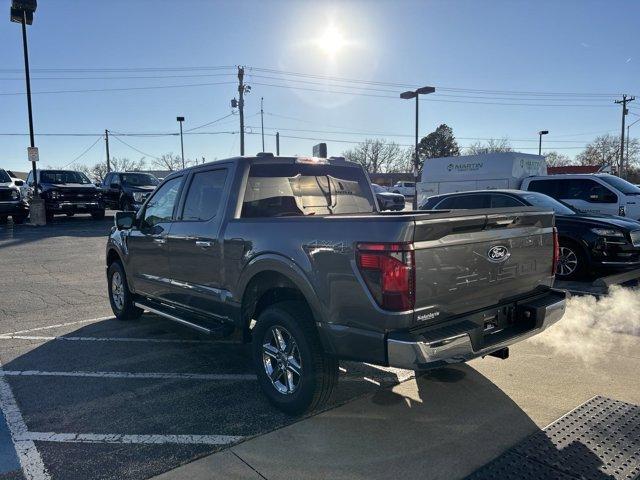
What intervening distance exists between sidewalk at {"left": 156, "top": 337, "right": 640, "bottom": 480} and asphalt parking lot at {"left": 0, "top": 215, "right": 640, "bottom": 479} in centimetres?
1

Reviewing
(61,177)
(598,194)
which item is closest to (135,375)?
(598,194)

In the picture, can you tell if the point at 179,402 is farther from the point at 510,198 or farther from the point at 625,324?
the point at 510,198

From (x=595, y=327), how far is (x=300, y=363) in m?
3.97

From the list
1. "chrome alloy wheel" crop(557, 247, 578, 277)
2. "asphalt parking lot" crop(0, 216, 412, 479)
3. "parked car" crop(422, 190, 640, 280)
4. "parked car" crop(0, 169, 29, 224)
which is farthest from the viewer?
"parked car" crop(0, 169, 29, 224)

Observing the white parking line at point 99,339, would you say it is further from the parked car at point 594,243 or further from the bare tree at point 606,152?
the bare tree at point 606,152

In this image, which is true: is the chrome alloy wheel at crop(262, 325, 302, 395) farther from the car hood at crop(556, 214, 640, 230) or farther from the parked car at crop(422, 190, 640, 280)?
the car hood at crop(556, 214, 640, 230)

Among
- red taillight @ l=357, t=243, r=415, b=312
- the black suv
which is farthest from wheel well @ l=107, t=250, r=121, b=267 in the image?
the black suv

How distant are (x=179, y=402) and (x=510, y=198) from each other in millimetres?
7235

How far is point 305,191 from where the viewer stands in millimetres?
4543

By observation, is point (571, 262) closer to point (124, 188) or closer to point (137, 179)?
point (124, 188)

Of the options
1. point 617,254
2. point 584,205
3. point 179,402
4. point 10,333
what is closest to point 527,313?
point 179,402

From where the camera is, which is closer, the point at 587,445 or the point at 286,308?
the point at 587,445

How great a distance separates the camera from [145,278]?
548 centimetres

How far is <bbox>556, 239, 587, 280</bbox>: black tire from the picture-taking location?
7750 mm
